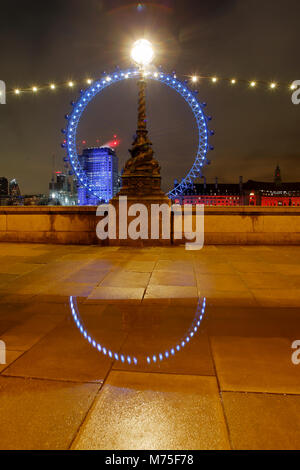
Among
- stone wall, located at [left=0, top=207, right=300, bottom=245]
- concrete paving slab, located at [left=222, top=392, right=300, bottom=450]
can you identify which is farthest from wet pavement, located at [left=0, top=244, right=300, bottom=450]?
stone wall, located at [left=0, top=207, right=300, bottom=245]

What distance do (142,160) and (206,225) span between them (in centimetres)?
307

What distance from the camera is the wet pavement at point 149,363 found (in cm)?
174

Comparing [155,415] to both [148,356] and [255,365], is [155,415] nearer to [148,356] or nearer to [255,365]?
[148,356]

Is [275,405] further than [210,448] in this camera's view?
Yes

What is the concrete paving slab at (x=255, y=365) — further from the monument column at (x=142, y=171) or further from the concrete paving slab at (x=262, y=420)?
the monument column at (x=142, y=171)

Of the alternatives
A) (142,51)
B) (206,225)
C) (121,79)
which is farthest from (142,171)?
(121,79)

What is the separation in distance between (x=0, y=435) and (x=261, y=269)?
525 cm

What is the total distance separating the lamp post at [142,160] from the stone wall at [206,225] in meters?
1.53

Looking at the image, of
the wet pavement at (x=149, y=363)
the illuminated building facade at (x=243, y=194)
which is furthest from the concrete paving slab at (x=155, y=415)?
the illuminated building facade at (x=243, y=194)

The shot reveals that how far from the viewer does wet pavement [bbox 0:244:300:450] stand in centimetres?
174

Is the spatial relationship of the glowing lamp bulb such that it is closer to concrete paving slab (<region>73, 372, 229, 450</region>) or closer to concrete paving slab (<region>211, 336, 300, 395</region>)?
concrete paving slab (<region>211, 336, 300, 395</region>)

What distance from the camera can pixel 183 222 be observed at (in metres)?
9.55
